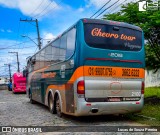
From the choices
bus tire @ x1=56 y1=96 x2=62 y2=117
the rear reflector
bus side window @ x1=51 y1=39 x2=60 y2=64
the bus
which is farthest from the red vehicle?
the rear reflector

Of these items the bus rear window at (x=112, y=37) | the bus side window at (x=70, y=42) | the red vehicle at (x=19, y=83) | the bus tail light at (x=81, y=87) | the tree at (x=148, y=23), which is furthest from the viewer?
the red vehicle at (x=19, y=83)

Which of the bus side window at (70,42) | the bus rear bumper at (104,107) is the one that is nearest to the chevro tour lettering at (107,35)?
the bus side window at (70,42)

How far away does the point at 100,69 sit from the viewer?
1052 centimetres

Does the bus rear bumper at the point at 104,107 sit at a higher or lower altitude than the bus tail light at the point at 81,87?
lower

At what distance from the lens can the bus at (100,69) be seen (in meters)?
10.3

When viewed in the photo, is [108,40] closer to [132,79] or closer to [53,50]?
[132,79]

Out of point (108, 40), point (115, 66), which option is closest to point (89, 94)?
point (115, 66)

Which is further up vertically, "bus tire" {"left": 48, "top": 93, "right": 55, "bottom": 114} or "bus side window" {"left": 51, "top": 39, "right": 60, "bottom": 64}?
"bus side window" {"left": 51, "top": 39, "right": 60, "bottom": 64}

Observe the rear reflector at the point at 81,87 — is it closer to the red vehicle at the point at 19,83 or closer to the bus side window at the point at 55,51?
the bus side window at the point at 55,51

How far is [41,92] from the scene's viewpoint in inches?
640

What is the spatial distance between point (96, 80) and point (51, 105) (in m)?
4.14

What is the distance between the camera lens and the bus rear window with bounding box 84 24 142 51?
1055cm

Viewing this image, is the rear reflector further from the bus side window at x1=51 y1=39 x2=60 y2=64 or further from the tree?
the tree

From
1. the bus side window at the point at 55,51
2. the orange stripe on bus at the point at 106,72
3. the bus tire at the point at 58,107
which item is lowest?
the bus tire at the point at 58,107
